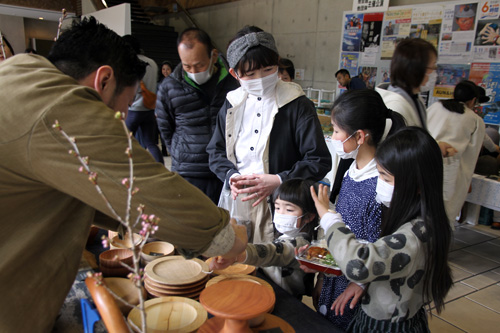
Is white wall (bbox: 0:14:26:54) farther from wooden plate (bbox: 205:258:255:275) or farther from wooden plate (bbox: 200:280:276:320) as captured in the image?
wooden plate (bbox: 200:280:276:320)

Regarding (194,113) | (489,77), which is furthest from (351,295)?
(489,77)

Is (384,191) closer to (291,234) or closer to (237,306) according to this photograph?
(291,234)

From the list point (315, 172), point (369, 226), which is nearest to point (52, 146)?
point (369, 226)

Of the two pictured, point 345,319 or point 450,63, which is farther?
point 450,63

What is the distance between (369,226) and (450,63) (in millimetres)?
4912

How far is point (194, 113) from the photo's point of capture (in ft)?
8.52

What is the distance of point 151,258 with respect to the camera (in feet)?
4.82

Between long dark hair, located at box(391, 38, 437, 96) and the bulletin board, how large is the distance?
352 centimetres

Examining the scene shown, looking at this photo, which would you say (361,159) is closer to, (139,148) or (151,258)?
(151,258)

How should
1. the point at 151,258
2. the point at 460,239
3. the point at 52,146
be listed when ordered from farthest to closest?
the point at 460,239
the point at 151,258
the point at 52,146

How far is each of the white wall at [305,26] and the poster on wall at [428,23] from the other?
366 millimetres

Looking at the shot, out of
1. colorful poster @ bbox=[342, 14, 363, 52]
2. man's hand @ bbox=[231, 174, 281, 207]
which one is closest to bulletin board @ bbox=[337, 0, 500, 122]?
colorful poster @ bbox=[342, 14, 363, 52]

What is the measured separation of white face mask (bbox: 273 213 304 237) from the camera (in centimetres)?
168

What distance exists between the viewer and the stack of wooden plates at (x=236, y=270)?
1.37 m
